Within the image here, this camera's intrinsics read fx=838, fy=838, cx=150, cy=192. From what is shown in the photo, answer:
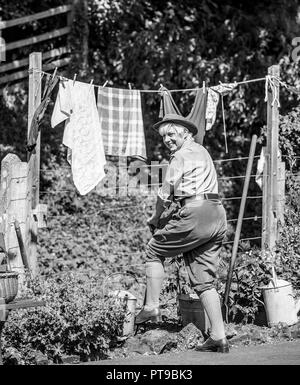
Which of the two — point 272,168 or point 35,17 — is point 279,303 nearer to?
point 272,168

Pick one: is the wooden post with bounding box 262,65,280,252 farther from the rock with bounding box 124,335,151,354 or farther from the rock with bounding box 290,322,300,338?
the rock with bounding box 124,335,151,354

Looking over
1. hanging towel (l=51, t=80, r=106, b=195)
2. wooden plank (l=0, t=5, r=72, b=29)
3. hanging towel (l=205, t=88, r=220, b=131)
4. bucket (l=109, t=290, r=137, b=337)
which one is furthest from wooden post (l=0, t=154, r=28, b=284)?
wooden plank (l=0, t=5, r=72, b=29)

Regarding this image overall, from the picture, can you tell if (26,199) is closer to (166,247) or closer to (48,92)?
(48,92)

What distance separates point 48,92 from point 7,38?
513 centimetres

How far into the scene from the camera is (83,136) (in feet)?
28.5

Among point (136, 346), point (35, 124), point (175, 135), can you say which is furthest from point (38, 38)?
point (136, 346)

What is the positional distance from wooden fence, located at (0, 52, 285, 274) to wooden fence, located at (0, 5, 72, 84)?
4097 mm

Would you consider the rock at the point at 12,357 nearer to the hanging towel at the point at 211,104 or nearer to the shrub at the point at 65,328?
the shrub at the point at 65,328

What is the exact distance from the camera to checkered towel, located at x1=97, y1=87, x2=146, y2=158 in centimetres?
901

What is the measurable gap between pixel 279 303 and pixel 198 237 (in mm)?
1211

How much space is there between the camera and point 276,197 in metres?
8.69

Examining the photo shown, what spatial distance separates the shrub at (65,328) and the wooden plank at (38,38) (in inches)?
253
